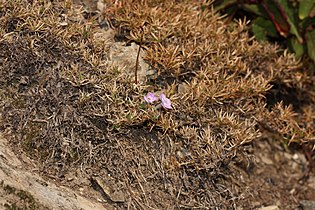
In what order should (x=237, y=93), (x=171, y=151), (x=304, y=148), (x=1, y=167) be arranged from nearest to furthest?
1. (x=1, y=167)
2. (x=171, y=151)
3. (x=237, y=93)
4. (x=304, y=148)

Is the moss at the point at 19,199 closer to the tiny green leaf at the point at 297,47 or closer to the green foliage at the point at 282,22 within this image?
the green foliage at the point at 282,22

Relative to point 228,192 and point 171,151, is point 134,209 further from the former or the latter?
Answer: point 228,192

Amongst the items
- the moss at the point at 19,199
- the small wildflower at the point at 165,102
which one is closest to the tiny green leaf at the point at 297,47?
the small wildflower at the point at 165,102

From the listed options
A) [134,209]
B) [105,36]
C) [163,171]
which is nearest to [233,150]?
[163,171]

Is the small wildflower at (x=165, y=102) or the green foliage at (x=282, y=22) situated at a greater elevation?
the green foliage at (x=282, y=22)

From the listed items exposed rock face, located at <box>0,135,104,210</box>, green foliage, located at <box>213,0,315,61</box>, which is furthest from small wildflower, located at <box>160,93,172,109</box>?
green foliage, located at <box>213,0,315,61</box>
